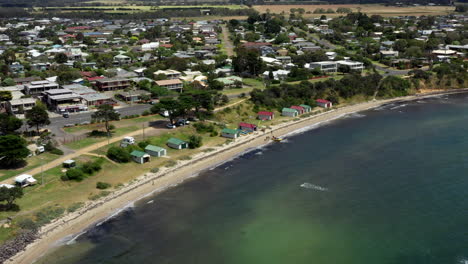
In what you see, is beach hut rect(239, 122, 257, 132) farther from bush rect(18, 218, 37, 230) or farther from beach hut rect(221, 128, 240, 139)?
→ bush rect(18, 218, 37, 230)

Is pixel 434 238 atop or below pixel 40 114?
below

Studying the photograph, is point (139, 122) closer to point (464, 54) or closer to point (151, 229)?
point (151, 229)

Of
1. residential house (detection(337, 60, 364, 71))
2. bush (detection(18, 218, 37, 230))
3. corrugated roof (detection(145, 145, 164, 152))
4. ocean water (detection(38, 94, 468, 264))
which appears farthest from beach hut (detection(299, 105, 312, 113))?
bush (detection(18, 218, 37, 230))

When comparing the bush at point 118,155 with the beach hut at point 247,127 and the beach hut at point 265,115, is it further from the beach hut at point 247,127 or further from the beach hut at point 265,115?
the beach hut at point 265,115

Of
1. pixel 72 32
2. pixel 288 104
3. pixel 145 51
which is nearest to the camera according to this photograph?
pixel 288 104

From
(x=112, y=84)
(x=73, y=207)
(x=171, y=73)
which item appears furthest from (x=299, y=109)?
(x=73, y=207)

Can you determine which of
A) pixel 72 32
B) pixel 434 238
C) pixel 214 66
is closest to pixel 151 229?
pixel 434 238
